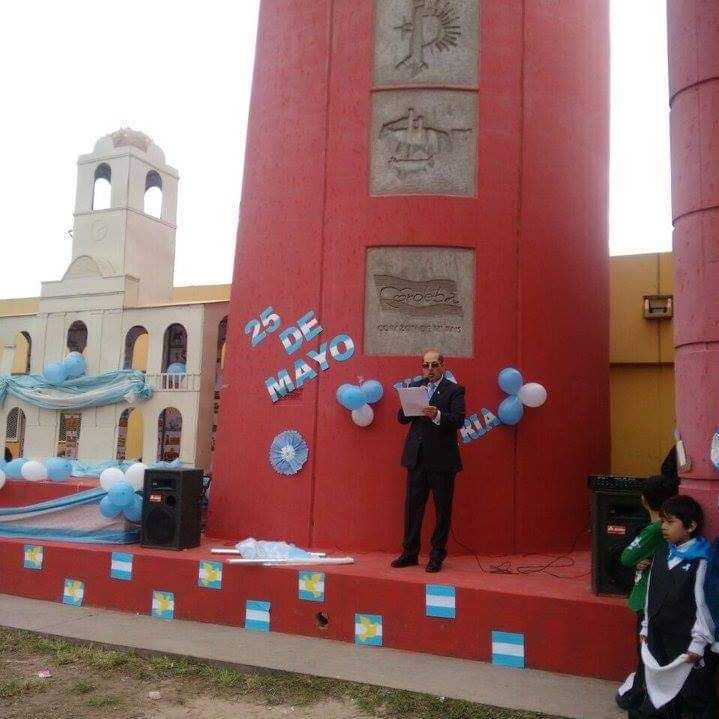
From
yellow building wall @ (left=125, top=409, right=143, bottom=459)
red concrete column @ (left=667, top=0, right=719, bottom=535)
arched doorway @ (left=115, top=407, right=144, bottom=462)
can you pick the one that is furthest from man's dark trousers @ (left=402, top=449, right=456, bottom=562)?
yellow building wall @ (left=125, top=409, right=143, bottom=459)

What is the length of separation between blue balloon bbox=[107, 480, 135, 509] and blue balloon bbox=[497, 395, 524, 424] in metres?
3.62

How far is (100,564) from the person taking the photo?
6.90 metres

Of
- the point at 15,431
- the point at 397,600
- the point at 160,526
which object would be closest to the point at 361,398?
the point at 397,600

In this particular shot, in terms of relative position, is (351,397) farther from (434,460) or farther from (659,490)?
(659,490)

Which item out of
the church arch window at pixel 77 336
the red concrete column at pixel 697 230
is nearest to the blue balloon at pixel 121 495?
the church arch window at pixel 77 336

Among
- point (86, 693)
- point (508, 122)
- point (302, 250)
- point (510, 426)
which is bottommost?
point (86, 693)

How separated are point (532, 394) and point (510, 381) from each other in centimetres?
24

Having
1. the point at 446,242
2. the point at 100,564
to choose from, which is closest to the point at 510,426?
the point at 446,242

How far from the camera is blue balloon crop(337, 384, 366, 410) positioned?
22.5ft

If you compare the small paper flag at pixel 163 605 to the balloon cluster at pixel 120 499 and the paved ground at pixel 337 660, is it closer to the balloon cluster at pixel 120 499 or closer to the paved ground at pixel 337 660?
the paved ground at pixel 337 660

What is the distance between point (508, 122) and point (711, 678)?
17.2ft

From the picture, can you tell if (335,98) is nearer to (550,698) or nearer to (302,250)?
(302,250)

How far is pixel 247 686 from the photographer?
16.3 ft

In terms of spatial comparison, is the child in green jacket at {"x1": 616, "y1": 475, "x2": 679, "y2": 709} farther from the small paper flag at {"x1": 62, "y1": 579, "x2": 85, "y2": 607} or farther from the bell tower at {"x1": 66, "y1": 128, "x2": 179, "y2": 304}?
the bell tower at {"x1": 66, "y1": 128, "x2": 179, "y2": 304}
